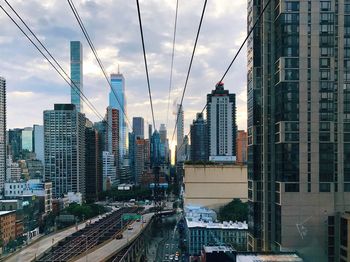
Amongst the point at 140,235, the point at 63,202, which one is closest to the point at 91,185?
the point at 63,202

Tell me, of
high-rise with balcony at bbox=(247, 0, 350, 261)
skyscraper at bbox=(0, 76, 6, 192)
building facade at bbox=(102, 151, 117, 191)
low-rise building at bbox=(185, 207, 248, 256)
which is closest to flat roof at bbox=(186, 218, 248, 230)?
low-rise building at bbox=(185, 207, 248, 256)

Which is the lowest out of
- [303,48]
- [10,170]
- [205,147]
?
[10,170]

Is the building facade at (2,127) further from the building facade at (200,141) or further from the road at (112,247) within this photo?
the building facade at (200,141)

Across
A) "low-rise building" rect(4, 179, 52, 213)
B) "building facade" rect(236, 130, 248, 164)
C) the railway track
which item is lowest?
the railway track

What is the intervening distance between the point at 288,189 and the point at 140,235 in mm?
12614

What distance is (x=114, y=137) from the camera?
121 feet

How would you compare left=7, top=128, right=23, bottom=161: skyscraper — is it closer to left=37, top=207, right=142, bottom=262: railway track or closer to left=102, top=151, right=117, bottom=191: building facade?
left=102, top=151, right=117, bottom=191: building facade

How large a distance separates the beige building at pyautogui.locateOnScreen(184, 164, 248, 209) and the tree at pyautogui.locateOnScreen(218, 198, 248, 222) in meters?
0.69

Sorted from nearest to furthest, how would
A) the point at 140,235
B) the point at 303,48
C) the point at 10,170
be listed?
the point at 303,48, the point at 140,235, the point at 10,170

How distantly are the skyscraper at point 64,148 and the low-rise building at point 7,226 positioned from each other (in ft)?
41.0

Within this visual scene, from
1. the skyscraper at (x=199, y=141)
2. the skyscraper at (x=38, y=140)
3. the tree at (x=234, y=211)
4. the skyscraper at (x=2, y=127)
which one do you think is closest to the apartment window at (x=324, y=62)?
the tree at (x=234, y=211)

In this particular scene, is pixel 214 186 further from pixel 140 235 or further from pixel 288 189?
pixel 288 189

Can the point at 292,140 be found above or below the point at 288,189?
above

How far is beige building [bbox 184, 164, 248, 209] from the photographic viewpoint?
23.2 meters
